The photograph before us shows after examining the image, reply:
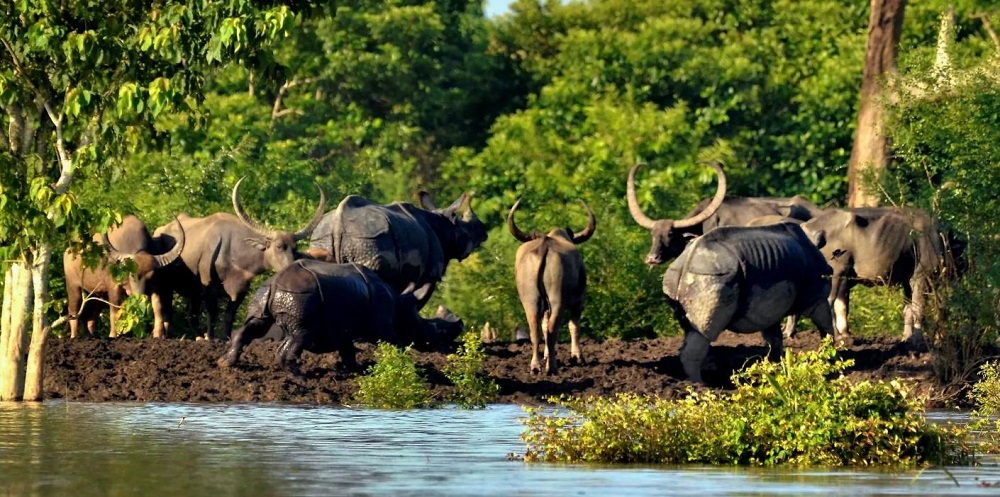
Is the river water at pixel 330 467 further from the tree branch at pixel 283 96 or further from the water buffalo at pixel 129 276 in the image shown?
the tree branch at pixel 283 96

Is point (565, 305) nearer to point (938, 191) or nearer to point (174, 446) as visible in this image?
point (938, 191)

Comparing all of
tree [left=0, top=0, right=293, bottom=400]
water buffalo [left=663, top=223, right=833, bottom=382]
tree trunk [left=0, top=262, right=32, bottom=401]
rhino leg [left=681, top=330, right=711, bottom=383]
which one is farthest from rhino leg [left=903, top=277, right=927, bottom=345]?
tree trunk [left=0, top=262, right=32, bottom=401]

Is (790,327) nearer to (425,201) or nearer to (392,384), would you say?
(425,201)

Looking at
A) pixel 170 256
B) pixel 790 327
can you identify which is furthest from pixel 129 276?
pixel 790 327

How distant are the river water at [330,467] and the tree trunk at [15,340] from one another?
1.94 m

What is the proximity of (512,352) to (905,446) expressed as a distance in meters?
9.55

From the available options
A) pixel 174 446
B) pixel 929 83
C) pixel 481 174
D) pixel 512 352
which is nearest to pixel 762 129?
pixel 481 174

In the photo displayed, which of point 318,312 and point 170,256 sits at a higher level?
point 170,256

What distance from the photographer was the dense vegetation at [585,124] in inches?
969

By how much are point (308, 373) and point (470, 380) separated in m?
2.03

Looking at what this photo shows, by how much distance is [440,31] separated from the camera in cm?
4394

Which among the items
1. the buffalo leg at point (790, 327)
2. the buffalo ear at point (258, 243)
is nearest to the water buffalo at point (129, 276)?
the buffalo ear at point (258, 243)

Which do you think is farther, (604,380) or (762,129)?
(762,129)

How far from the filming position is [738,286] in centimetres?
1991
